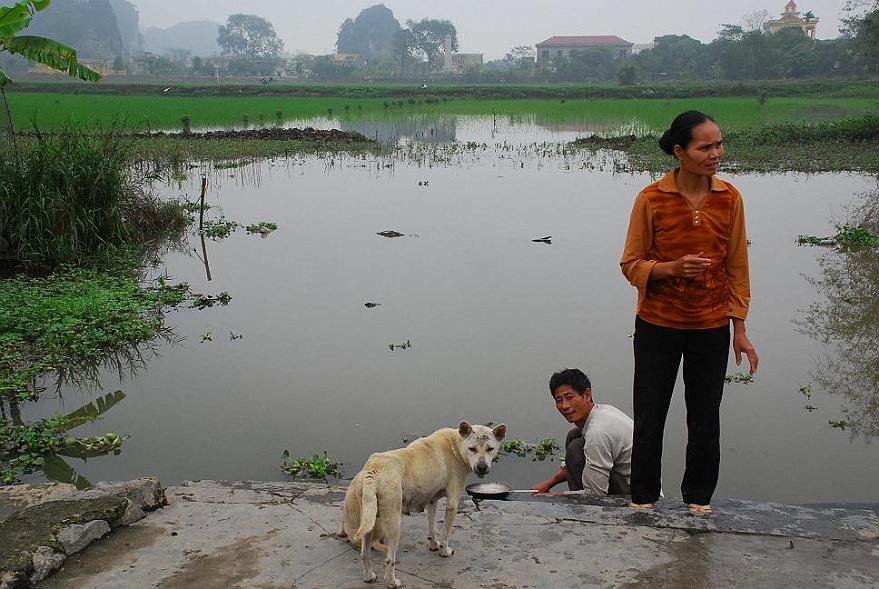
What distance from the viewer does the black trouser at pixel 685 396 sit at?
305 cm

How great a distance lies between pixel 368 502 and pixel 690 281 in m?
1.38

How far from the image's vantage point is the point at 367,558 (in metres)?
2.63

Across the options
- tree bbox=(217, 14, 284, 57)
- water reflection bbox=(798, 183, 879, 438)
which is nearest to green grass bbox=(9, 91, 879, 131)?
water reflection bbox=(798, 183, 879, 438)

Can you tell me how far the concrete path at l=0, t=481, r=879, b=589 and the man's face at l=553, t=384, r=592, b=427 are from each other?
1.32ft

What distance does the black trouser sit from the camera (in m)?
3.05

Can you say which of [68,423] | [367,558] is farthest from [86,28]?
[367,558]

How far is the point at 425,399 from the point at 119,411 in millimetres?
2071

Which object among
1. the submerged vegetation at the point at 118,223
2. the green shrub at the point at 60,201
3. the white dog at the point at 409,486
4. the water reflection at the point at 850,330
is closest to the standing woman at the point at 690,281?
the white dog at the point at 409,486

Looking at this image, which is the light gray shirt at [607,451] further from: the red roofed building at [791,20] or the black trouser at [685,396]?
the red roofed building at [791,20]

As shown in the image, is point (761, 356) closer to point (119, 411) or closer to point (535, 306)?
point (535, 306)

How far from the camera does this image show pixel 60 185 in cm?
871

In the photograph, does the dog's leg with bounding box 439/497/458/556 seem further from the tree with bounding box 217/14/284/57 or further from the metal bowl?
the tree with bounding box 217/14/284/57

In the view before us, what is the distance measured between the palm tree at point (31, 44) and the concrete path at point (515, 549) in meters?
6.12

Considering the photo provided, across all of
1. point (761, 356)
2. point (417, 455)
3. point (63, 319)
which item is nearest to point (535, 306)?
point (761, 356)
